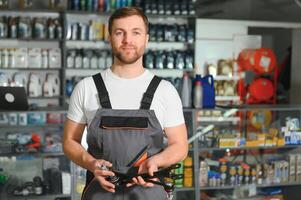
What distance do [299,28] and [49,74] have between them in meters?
4.27

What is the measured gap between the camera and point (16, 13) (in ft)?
A: 21.1

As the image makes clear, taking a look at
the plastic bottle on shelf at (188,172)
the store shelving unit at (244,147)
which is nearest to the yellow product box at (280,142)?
the store shelving unit at (244,147)

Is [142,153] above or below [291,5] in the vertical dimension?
below

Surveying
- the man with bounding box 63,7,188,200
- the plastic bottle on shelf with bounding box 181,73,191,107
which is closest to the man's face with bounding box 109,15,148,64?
the man with bounding box 63,7,188,200

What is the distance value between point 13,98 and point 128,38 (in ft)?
7.13

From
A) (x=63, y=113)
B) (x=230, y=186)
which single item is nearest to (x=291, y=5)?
(x=230, y=186)

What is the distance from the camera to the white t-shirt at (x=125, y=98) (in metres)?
1.69

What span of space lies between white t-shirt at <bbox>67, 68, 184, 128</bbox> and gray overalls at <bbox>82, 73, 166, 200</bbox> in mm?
23

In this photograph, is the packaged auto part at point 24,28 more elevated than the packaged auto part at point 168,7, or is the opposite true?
the packaged auto part at point 168,7

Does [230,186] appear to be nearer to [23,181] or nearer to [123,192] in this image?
[23,181]

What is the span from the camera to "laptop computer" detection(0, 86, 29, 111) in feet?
11.7

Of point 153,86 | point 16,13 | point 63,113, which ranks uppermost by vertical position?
point 16,13

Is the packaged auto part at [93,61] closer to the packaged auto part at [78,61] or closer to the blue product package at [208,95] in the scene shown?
the packaged auto part at [78,61]

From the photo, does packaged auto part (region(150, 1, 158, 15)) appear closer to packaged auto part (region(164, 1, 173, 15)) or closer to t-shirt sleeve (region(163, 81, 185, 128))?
packaged auto part (region(164, 1, 173, 15))
